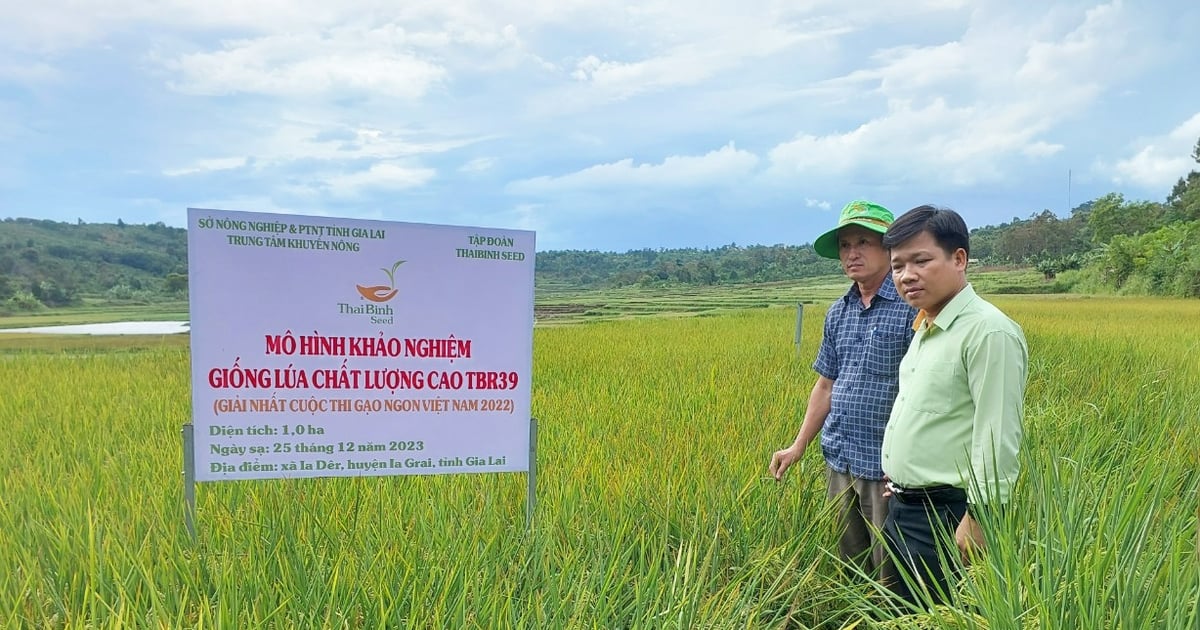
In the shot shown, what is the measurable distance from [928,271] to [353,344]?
5.30ft

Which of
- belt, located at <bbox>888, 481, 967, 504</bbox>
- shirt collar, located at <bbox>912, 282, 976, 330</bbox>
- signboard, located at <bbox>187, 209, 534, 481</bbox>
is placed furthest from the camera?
signboard, located at <bbox>187, 209, 534, 481</bbox>

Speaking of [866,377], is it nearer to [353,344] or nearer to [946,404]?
[946,404]

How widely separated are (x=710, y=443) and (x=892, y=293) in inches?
59.2

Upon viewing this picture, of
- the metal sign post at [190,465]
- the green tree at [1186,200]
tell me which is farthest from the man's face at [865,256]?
the green tree at [1186,200]

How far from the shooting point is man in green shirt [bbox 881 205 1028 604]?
5.36 ft

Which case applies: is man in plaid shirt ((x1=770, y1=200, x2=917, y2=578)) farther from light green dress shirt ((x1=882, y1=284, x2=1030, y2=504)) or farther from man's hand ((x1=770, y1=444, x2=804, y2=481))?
light green dress shirt ((x1=882, y1=284, x2=1030, y2=504))

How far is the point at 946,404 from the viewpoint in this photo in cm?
176

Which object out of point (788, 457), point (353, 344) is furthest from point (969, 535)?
point (353, 344)

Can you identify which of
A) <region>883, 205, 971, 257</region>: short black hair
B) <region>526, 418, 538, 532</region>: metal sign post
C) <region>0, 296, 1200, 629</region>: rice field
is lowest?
<region>0, 296, 1200, 629</region>: rice field

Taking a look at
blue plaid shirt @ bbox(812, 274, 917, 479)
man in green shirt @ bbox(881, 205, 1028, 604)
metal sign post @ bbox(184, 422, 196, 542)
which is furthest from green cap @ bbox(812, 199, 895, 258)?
metal sign post @ bbox(184, 422, 196, 542)

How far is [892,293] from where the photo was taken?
2248 mm

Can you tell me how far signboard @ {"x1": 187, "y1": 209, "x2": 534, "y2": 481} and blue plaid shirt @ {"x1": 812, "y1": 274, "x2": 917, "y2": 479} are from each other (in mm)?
1052

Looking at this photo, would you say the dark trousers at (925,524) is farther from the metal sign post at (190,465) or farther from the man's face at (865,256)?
the metal sign post at (190,465)

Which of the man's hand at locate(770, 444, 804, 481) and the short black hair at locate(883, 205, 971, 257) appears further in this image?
the man's hand at locate(770, 444, 804, 481)
